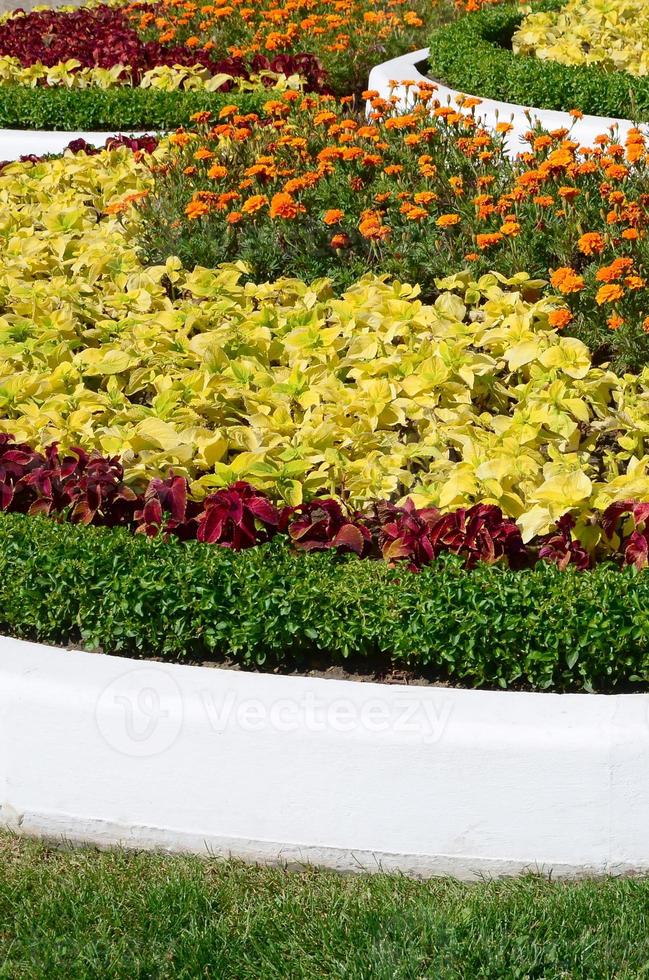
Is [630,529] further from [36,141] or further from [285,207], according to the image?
[36,141]

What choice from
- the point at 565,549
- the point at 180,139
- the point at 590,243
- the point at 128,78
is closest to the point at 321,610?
the point at 565,549

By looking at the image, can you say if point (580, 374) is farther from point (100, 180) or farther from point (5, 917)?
point (100, 180)

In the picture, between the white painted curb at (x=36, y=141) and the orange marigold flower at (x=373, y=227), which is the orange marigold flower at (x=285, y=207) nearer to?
the orange marigold flower at (x=373, y=227)

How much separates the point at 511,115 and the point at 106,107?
298cm

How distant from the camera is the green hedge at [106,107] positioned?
7.82 metres

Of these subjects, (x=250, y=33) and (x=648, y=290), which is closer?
Result: (x=648, y=290)

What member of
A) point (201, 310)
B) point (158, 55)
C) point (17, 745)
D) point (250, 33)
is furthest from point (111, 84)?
point (17, 745)

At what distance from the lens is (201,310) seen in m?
4.98

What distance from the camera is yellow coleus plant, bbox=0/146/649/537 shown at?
3814mm

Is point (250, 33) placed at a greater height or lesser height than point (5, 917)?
greater

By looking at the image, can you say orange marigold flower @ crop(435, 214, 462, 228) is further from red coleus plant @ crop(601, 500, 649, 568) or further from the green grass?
the green grass

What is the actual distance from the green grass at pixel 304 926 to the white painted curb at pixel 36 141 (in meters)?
5.47

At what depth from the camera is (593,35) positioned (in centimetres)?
852

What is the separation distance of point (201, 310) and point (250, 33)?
4.93 metres
